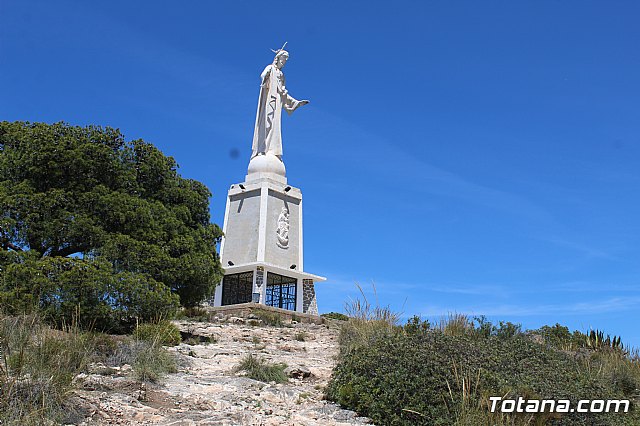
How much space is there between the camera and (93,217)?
13.8 m

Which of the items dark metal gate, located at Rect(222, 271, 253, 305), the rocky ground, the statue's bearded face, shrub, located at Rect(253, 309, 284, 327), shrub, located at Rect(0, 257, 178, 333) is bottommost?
the rocky ground

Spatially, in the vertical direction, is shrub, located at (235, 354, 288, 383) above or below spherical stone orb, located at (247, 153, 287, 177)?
below

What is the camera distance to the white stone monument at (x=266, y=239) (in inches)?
1097

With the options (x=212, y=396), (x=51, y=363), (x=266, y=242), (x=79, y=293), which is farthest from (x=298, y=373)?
(x=266, y=242)

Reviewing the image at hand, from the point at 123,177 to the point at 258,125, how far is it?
16.8 m

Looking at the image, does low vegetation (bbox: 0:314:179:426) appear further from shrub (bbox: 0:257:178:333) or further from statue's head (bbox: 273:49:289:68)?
statue's head (bbox: 273:49:289:68)

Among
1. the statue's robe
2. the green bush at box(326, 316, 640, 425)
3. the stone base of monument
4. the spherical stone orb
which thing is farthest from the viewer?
the statue's robe

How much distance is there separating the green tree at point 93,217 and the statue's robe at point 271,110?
14.8m

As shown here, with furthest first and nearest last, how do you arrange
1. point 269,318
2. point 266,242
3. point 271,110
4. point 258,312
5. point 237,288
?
point 271,110 → point 237,288 → point 266,242 → point 258,312 → point 269,318

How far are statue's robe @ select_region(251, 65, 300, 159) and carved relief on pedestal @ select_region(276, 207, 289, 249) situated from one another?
2.94m

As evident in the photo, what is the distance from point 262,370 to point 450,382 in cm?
311

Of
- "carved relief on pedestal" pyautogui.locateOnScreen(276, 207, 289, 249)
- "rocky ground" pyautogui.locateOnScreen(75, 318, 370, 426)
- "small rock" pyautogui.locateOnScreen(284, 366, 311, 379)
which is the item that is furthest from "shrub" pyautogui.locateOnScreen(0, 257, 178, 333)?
"carved relief on pedestal" pyautogui.locateOnScreen(276, 207, 289, 249)

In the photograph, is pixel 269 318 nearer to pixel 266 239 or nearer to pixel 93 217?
pixel 266 239

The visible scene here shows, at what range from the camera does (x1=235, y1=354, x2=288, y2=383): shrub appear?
34.1 feet
